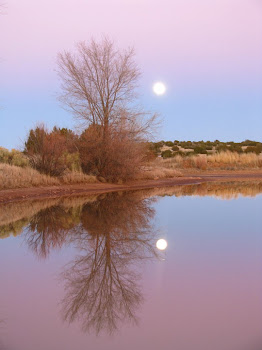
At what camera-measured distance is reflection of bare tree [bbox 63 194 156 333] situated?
14.9ft

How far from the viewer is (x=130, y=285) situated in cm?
540

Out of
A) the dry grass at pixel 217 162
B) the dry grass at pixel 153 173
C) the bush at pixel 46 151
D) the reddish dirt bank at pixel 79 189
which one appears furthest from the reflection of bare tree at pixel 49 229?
the dry grass at pixel 217 162

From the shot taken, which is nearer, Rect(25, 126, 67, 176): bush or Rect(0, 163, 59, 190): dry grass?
Rect(0, 163, 59, 190): dry grass

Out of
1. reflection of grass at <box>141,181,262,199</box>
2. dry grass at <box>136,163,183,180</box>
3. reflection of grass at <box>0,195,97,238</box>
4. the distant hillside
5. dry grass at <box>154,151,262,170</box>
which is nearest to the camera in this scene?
reflection of grass at <box>0,195,97,238</box>

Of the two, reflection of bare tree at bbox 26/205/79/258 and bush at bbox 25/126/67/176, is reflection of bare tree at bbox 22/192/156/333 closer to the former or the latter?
reflection of bare tree at bbox 26/205/79/258

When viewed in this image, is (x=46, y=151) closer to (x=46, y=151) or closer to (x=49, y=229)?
(x=46, y=151)

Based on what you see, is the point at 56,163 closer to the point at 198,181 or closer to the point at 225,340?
the point at 198,181

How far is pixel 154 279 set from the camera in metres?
5.65

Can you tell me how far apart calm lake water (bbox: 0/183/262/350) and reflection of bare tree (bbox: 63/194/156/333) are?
1 cm

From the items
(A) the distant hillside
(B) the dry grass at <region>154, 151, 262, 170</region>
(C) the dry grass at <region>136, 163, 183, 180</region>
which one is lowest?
(C) the dry grass at <region>136, 163, 183, 180</region>

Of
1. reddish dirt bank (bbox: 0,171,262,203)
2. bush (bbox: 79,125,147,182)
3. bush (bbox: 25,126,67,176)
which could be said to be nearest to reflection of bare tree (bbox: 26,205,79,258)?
reddish dirt bank (bbox: 0,171,262,203)

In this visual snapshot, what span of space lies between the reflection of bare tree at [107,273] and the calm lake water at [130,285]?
1 cm

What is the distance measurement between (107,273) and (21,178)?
1365 centimetres

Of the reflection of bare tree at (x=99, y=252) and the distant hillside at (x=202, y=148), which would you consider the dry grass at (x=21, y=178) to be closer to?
the reflection of bare tree at (x=99, y=252)
